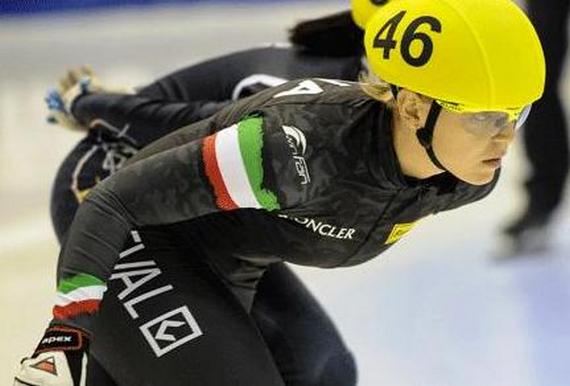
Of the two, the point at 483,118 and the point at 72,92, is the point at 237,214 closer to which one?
the point at 483,118

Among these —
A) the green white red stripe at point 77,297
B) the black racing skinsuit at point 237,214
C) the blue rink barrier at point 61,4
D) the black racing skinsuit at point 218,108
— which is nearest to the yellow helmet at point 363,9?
the black racing skinsuit at point 218,108

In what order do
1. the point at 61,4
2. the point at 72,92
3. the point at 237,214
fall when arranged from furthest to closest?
the point at 61,4 → the point at 72,92 → the point at 237,214

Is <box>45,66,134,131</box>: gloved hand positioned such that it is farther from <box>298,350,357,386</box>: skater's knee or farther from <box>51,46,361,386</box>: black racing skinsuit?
<box>298,350,357,386</box>: skater's knee

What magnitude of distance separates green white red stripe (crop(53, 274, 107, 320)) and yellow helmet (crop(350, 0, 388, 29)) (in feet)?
2.64

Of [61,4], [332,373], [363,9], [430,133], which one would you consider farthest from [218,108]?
[61,4]

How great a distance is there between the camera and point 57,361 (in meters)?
1.24

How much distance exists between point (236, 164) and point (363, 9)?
67cm

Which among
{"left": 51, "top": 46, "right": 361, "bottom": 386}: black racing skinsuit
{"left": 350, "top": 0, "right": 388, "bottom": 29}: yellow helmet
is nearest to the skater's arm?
{"left": 51, "top": 46, "right": 361, "bottom": 386}: black racing skinsuit

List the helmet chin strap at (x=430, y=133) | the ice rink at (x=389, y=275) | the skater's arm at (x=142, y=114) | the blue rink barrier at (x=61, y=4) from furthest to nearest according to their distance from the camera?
the blue rink barrier at (x=61, y=4)
the ice rink at (x=389, y=275)
the skater's arm at (x=142, y=114)
the helmet chin strap at (x=430, y=133)

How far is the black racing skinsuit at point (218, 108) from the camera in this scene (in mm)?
1753

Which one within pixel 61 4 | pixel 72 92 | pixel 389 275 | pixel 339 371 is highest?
A: pixel 72 92

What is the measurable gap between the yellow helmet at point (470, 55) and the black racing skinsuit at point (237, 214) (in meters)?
0.11

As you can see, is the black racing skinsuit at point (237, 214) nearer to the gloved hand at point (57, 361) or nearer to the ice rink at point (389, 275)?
the gloved hand at point (57, 361)

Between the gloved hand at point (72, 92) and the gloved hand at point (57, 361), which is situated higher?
the gloved hand at point (72, 92)
